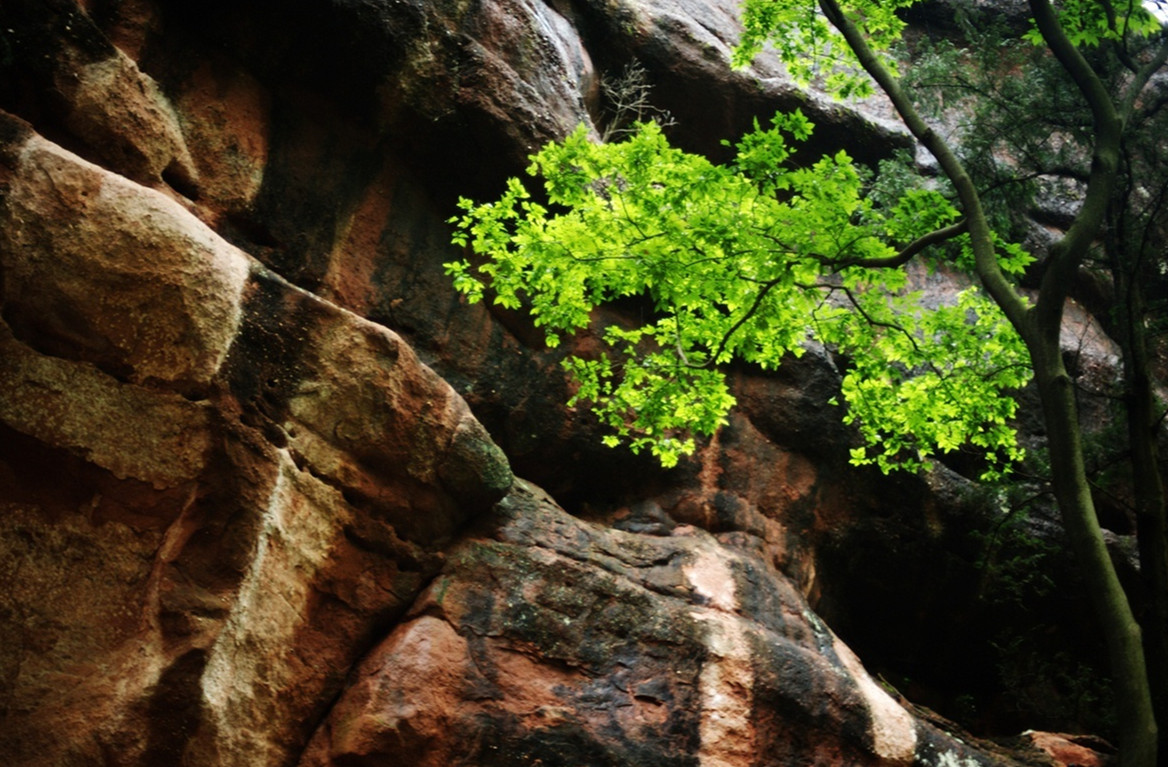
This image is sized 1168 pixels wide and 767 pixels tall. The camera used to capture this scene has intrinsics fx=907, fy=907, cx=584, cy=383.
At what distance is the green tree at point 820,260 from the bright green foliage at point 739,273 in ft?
0.07

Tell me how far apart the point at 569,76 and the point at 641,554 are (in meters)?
6.92

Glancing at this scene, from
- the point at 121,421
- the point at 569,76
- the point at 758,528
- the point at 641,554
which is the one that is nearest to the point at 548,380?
the point at 641,554

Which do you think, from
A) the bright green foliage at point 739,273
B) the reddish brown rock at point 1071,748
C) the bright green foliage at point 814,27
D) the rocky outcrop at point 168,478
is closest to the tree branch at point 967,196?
the bright green foliage at point 739,273

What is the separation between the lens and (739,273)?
363 inches

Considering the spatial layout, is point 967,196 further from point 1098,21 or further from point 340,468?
point 340,468

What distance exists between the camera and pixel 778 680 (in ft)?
31.0

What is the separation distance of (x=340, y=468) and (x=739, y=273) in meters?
4.36

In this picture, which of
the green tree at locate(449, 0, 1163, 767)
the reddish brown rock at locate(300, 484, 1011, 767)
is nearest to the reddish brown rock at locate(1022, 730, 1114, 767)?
the reddish brown rock at locate(300, 484, 1011, 767)

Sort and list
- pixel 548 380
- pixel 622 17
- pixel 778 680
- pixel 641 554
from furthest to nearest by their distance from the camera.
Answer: pixel 622 17
pixel 548 380
pixel 641 554
pixel 778 680

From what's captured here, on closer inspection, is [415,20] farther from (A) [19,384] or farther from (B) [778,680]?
(B) [778,680]

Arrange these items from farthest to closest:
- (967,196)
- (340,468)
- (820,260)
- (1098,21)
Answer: (1098,21) < (820,260) < (340,468) < (967,196)

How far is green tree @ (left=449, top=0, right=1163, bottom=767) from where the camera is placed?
25.3 feet

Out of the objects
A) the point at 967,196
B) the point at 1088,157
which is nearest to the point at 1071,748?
the point at 967,196

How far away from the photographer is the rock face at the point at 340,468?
6887 mm
